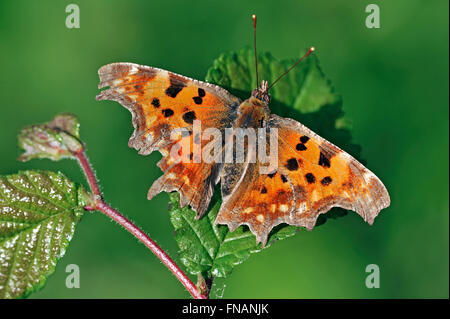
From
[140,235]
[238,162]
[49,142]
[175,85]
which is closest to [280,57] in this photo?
[175,85]

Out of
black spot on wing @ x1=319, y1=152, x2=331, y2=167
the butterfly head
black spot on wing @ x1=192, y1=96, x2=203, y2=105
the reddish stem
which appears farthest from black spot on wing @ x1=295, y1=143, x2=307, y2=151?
the reddish stem

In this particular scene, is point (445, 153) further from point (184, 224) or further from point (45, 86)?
point (45, 86)

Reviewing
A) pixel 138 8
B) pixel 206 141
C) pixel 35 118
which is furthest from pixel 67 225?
pixel 138 8

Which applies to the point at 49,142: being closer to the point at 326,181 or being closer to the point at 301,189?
the point at 301,189

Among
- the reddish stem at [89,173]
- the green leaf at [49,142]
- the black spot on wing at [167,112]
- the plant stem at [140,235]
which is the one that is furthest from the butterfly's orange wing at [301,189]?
the green leaf at [49,142]

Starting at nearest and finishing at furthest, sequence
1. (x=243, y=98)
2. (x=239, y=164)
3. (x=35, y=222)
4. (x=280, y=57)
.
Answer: (x=35, y=222), (x=239, y=164), (x=243, y=98), (x=280, y=57)

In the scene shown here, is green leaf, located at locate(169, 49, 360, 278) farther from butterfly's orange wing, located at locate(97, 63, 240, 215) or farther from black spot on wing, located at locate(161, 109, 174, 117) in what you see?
black spot on wing, located at locate(161, 109, 174, 117)
